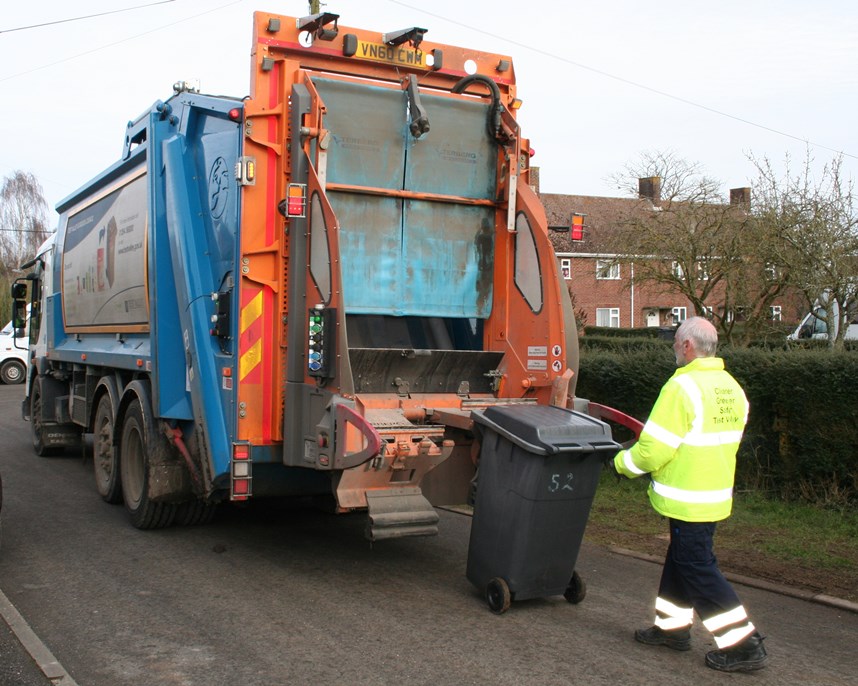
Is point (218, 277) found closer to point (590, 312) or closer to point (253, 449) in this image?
point (253, 449)

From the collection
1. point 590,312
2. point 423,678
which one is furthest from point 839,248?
point 590,312

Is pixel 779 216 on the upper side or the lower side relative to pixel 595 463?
upper

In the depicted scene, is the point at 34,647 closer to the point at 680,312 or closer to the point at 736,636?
the point at 736,636

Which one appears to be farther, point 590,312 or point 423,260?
point 590,312

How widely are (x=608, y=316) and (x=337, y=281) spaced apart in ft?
117

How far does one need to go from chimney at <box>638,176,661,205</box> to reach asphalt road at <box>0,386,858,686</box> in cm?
1590

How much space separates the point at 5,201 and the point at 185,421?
6267cm

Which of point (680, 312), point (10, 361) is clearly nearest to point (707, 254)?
point (10, 361)

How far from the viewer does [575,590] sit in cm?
539

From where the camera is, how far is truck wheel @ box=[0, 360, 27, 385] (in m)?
24.0

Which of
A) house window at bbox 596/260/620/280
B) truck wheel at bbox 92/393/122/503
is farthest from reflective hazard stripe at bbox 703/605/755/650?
house window at bbox 596/260/620/280

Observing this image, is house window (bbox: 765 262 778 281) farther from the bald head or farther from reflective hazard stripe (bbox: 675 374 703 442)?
reflective hazard stripe (bbox: 675 374 703 442)

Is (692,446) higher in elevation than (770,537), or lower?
higher

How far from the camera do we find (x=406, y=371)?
6.21 m
